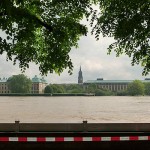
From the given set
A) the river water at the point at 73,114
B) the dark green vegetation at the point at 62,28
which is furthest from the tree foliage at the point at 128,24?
the river water at the point at 73,114

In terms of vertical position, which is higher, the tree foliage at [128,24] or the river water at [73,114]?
the tree foliage at [128,24]

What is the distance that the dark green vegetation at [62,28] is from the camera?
1002cm

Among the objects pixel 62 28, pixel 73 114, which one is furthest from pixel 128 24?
pixel 73 114

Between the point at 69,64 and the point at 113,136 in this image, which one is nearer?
the point at 113,136

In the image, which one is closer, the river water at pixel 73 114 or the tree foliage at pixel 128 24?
the tree foliage at pixel 128 24

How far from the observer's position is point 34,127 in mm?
10711

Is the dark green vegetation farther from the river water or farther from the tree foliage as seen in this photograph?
the river water

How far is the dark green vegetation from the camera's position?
10016 millimetres

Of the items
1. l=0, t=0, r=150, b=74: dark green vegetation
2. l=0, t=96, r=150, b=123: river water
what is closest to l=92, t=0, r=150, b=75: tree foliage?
l=0, t=0, r=150, b=74: dark green vegetation

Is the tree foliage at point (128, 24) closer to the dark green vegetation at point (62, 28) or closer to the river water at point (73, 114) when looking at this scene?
the dark green vegetation at point (62, 28)
